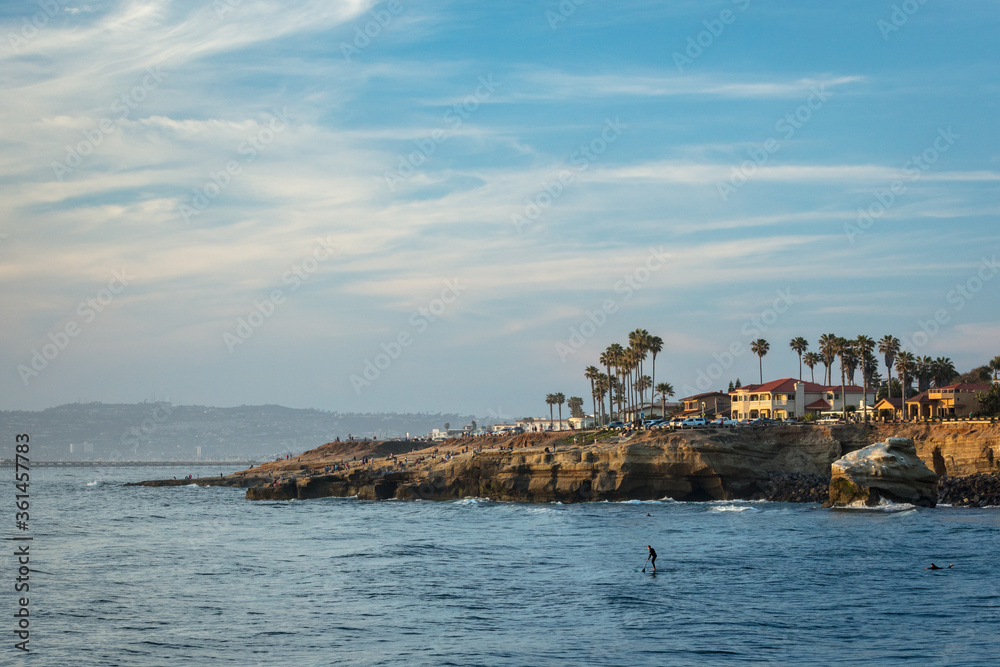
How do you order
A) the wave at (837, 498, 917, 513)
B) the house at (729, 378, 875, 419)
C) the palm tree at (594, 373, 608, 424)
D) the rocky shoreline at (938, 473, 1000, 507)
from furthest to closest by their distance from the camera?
the palm tree at (594, 373, 608, 424) → the house at (729, 378, 875, 419) → the rocky shoreline at (938, 473, 1000, 507) → the wave at (837, 498, 917, 513)

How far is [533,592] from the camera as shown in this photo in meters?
36.7

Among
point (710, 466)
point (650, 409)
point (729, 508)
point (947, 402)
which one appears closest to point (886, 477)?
point (729, 508)

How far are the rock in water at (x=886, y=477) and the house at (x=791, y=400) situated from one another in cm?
4198

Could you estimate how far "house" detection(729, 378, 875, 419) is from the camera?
109500mm

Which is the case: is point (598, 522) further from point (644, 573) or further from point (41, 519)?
point (41, 519)

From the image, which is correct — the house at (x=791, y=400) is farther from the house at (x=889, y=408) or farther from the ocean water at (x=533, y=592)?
the ocean water at (x=533, y=592)

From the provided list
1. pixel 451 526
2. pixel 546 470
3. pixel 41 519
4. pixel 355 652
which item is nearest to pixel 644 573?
pixel 355 652

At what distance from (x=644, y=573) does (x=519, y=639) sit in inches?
523

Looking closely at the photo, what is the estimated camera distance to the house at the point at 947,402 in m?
94.8

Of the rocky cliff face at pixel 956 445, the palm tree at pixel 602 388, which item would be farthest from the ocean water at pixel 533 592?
the palm tree at pixel 602 388

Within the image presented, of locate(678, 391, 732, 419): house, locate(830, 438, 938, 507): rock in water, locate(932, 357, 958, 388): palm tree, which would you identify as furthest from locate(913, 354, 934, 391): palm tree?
locate(830, 438, 938, 507): rock in water

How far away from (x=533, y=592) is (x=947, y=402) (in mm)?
77228

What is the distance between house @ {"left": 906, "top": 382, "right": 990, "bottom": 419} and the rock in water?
33.5 metres

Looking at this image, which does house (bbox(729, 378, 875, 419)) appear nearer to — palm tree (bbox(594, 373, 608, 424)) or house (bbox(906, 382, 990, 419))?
house (bbox(906, 382, 990, 419))
